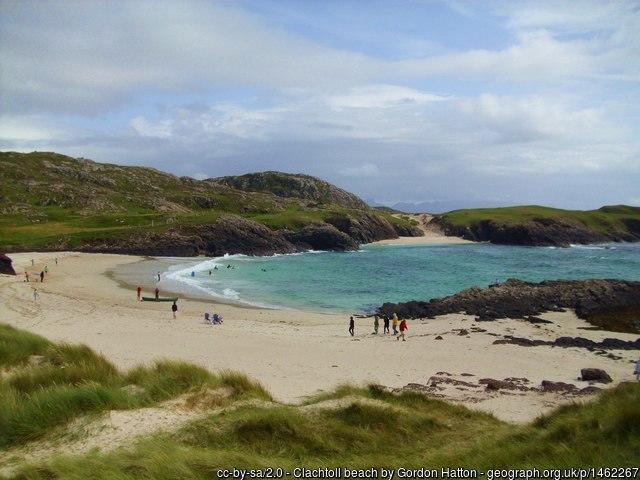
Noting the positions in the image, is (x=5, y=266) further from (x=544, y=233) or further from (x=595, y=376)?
(x=544, y=233)

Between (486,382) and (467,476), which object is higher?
(467,476)

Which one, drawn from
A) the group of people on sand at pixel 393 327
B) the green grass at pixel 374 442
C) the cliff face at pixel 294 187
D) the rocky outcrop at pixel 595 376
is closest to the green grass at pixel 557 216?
the cliff face at pixel 294 187

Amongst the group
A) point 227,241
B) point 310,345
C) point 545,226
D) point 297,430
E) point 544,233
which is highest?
point 545,226

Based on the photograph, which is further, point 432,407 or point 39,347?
point 39,347

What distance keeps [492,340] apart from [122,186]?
124m

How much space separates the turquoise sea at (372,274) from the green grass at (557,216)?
101 ft

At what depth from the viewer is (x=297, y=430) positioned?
9477mm

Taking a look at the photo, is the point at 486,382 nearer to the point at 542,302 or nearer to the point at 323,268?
the point at 542,302

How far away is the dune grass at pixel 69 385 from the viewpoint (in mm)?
10109

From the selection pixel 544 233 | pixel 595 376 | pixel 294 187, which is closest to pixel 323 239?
pixel 544 233

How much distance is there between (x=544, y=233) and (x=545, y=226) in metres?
3.26

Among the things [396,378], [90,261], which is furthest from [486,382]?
[90,261]

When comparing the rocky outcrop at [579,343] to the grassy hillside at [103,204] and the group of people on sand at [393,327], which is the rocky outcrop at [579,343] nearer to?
the group of people on sand at [393,327]

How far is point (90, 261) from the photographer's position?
6762cm
